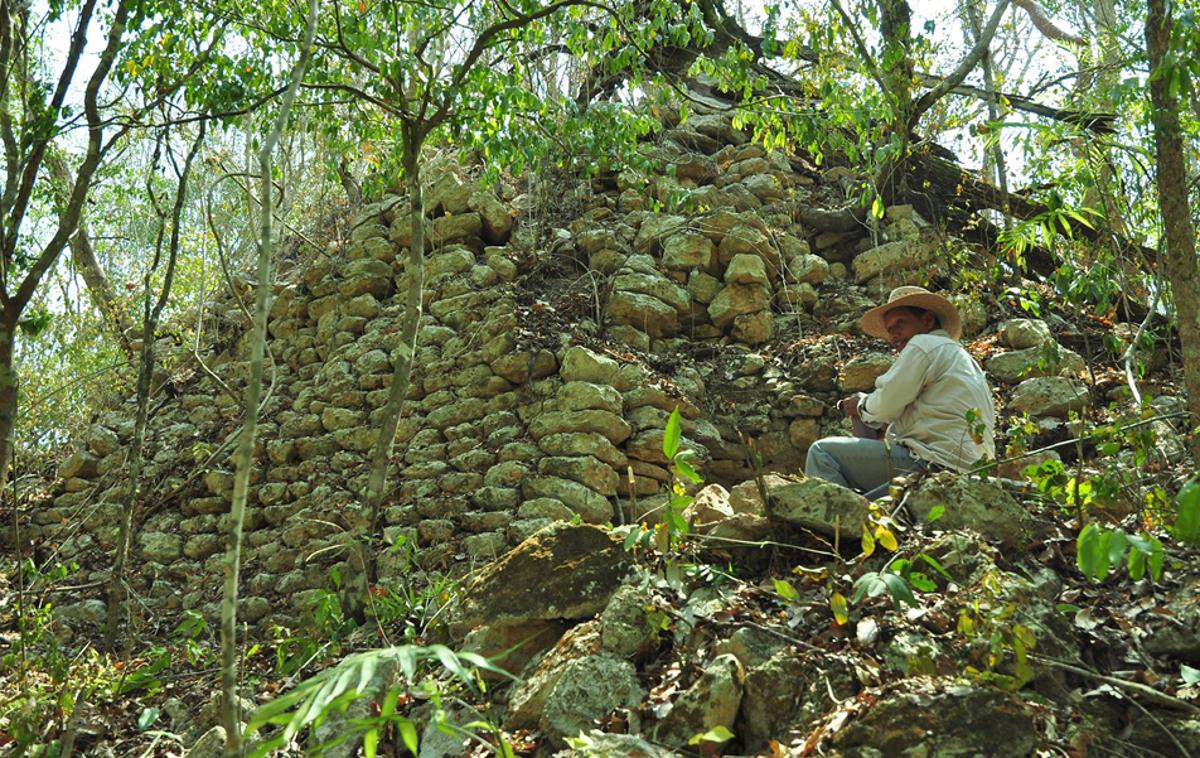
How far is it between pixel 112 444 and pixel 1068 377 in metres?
6.64

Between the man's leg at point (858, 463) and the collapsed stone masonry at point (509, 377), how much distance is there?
4.20 feet

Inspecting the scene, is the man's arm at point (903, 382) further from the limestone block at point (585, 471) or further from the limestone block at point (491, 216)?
the limestone block at point (491, 216)

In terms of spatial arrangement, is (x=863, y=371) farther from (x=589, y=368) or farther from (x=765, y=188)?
(x=765, y=188)

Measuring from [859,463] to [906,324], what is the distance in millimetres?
773

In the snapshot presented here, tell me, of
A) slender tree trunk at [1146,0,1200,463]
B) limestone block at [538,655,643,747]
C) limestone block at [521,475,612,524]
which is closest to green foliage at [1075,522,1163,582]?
limestone block at [538,655,643,747]

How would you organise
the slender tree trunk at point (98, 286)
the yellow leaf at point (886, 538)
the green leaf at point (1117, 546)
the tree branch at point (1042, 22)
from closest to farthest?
the green leaf at point (1117, 546) < the yellow leaf at point (886, 538) < the slender tree trunk at point (98, 286) < the tree branch at point (1042, 22)

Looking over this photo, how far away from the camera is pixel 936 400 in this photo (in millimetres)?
3783

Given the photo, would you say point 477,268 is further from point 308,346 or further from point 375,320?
point 308,346

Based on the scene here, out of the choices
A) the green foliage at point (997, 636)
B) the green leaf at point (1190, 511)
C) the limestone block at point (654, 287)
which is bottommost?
the green foliage at point (997, 636)

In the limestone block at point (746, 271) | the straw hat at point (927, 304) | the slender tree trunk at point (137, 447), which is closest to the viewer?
the straw hat at point (927, 304)

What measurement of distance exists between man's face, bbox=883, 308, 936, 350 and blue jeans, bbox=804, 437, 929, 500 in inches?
23.9

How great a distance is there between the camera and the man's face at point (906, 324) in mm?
4180

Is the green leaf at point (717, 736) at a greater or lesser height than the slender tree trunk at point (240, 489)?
lesser

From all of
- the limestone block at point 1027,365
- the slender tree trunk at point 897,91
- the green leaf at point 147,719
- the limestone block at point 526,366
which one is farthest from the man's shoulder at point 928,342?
the green leaf at point 147,719
